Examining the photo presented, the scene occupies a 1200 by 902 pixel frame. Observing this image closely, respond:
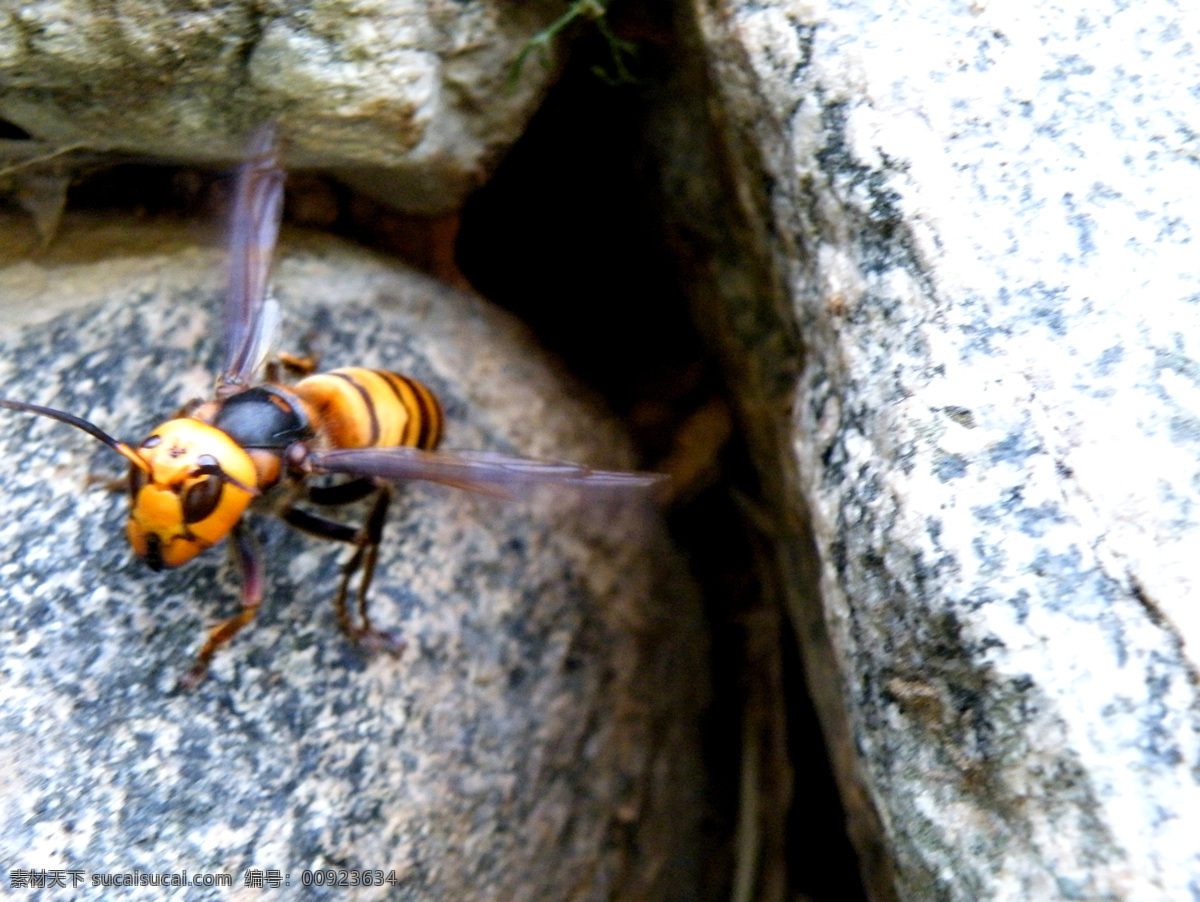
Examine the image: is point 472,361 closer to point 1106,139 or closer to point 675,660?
point 675,660

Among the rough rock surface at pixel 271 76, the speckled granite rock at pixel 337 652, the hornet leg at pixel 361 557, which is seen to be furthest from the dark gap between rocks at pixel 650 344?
the hornet leg at pixel 361 557

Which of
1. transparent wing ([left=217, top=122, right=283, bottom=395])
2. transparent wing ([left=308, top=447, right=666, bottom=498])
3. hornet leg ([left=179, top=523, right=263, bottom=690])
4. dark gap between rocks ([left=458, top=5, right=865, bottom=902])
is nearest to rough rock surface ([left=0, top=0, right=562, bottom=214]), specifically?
transparent wing ([left=217, top=122, right=283, bottom=395])

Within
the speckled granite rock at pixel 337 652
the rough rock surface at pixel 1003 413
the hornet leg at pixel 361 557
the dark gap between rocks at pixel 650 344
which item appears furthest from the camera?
the dark gap between rocks at pixel 650 344

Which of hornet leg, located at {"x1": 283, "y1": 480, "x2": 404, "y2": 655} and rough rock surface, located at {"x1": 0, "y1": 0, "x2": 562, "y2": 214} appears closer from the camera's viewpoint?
rough rock surface, located at {"x1": 0, "y1": 0, "x2": 562, "y2": 214}

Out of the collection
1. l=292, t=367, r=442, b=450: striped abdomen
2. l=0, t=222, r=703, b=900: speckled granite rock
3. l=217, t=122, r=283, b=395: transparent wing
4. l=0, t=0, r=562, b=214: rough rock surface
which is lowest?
l=0, t=222, r=703, b=900: speckled granite rock

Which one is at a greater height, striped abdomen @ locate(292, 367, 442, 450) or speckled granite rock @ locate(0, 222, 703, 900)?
striped abdomen @ locate(292, 367, 442, 450)

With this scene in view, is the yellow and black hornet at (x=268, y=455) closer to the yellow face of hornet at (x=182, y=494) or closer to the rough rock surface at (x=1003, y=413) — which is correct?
the yellow face of hornet at (x=182, y=494)

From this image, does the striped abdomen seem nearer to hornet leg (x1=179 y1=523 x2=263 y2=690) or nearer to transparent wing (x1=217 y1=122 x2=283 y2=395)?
transparent wing (x1=217 y1=122 x2=283 y2=395)
